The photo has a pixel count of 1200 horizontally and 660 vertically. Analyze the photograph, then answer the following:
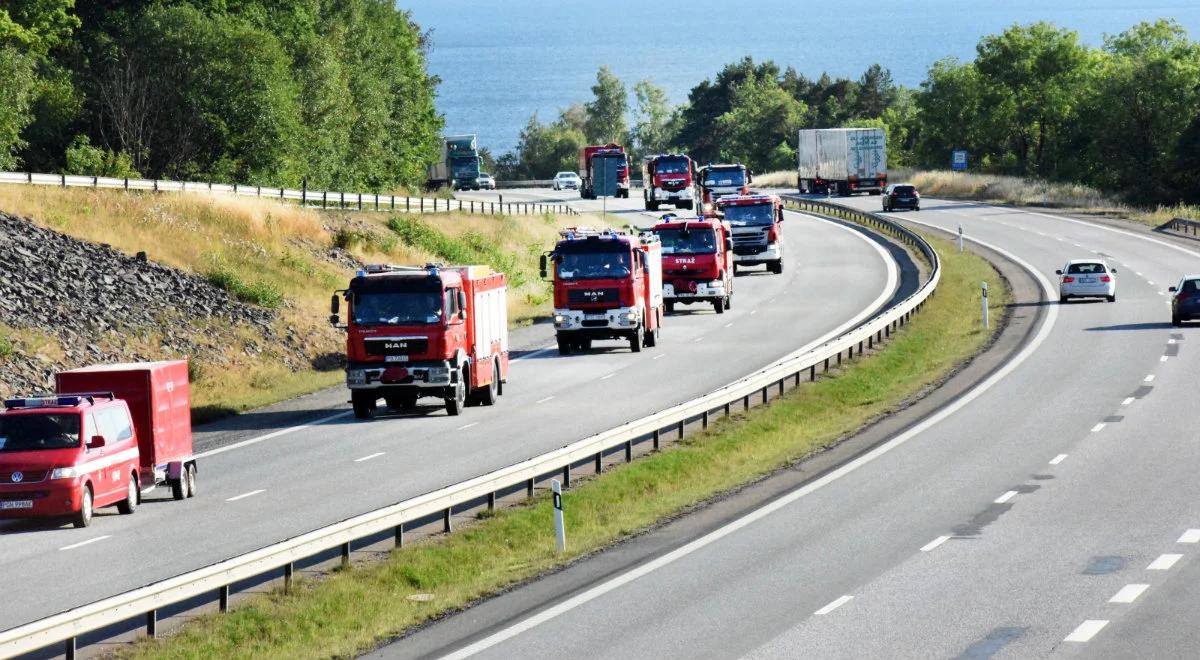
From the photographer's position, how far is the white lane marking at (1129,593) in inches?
625

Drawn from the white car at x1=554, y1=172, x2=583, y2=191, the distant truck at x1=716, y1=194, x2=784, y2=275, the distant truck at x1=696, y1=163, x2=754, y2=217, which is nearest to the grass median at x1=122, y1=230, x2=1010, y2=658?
the distant truck at x1=716, y1=194, x2=784, y2=275

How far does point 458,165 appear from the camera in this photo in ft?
454

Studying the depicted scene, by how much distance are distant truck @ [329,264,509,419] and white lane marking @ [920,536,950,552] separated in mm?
15578

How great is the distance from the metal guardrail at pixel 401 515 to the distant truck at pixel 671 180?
202 ft

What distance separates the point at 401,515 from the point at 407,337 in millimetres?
14382

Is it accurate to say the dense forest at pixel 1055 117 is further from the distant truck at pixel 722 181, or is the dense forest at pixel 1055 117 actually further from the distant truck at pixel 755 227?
the distant truck at pixel 755 227

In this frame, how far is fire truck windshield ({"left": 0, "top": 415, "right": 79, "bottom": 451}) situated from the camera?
914 inches

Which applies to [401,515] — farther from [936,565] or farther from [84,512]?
[936,565]

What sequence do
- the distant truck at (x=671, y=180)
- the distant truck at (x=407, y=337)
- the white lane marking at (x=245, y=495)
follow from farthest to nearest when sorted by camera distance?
the distant truck at (x=671, y=180) < the distant truck at (x=407, y=337) < the white lane marking at (x=245, y=495)

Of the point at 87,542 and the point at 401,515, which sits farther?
the point at 87,542

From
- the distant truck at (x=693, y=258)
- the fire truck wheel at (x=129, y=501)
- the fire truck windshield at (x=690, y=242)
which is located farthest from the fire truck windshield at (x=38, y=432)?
the fire truck windshield at (x=690, y=242)

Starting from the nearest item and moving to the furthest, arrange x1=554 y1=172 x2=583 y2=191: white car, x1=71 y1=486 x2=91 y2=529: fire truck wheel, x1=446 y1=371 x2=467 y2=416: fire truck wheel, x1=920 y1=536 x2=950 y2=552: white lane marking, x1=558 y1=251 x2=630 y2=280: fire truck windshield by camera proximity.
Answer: x1=920 y1=536 x2=950 y2=552: white lane marking
x1=71 y1=486 x2=91 y2=529: fire truck wheel
x1=446 y1=371 x2=467 y2=416: fire truck wheel
x1=558 y1=251 x2=630 y2=280: fire truck windshield
x1=554 y1=172 x2=583 y2=191: white car

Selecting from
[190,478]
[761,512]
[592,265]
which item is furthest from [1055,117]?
[761,512]

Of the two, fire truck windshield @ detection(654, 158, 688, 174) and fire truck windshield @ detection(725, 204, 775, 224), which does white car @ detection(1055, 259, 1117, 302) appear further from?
fire truck windshield @ detection(654, 158, 688, 174)
